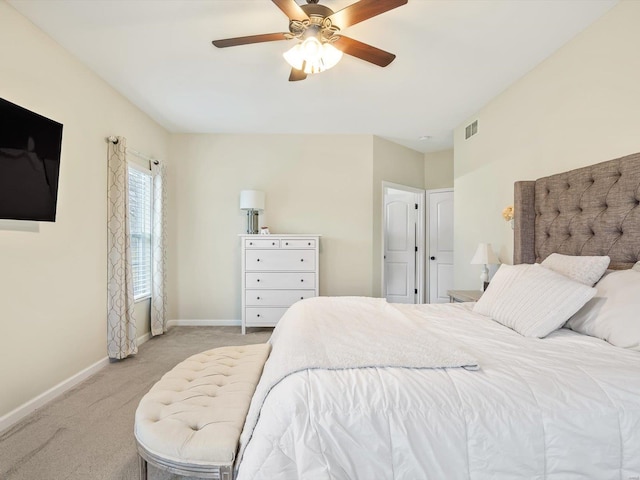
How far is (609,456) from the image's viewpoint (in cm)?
100

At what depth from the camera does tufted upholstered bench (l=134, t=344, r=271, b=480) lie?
117 centimetres

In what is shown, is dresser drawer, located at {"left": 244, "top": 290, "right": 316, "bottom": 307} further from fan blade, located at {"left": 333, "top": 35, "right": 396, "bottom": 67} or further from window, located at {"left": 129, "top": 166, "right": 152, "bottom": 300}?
fan blade, located at {"left": 333, "top": 35, "right": 396, "bottom": 67}

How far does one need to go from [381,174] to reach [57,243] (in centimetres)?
367

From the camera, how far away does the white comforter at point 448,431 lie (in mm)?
980

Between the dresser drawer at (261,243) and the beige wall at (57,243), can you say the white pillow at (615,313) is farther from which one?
the beige wall at (57,243)

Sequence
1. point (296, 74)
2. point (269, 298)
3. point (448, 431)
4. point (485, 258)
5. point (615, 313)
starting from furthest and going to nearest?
point (269, 298)
point (485, 258)
point (296, 74)
point (615, 313)
point (448, 431)

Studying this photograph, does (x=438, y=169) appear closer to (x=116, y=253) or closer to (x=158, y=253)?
(x=158, y=253)

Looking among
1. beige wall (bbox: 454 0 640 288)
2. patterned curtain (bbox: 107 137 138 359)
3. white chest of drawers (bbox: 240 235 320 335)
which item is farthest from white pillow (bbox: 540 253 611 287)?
patterned curtain (bbox: 107 137 138 359)

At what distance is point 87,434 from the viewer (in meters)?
1.95

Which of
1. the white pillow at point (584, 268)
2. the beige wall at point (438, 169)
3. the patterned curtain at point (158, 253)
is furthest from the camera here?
the beige wall at point (438, 169)

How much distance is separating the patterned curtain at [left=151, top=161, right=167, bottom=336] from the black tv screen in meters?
1.60

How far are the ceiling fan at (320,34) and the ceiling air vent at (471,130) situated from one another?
6.44 ft

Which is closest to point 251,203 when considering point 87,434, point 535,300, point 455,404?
point 87,434

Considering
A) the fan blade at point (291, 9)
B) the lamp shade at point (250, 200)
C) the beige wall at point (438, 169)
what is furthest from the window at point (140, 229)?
the beige wall at point (438, 169)
